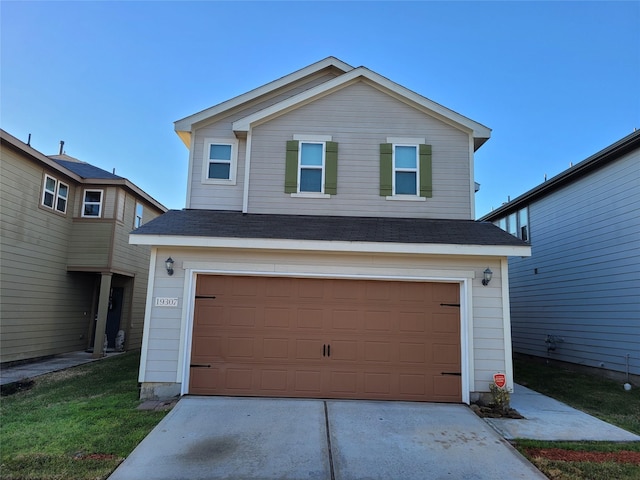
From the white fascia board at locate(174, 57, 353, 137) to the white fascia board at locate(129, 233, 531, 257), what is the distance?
3344mm

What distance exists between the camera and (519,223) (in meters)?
15.2

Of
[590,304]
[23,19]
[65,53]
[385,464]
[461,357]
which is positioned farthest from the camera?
[65,53]

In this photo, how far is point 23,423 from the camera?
19.7ft

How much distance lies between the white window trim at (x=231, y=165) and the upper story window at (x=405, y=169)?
10.6 feet

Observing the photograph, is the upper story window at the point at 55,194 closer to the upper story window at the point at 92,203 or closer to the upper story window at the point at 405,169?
the upper story window at the point at 92,203

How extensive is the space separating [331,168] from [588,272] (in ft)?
25.0

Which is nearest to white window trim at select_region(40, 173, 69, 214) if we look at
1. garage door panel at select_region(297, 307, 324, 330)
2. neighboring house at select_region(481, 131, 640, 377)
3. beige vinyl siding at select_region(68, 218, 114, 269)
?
beige vinyl siding at select_region(68, 218, 114, 269)

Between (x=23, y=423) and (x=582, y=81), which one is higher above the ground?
(x=582, y=81)

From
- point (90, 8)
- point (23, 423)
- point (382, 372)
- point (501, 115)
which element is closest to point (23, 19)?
point (90, 8)

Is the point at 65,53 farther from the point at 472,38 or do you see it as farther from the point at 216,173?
the point at 472,38

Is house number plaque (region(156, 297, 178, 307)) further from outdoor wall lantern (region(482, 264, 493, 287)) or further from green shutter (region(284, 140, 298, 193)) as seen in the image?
outdoor wall lantern (region(482, 264, 493, 287))

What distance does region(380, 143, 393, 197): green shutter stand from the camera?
8.91m

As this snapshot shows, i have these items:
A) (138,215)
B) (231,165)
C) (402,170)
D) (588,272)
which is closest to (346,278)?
(402,170)

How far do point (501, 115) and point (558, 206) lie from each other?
6451 millimetres
